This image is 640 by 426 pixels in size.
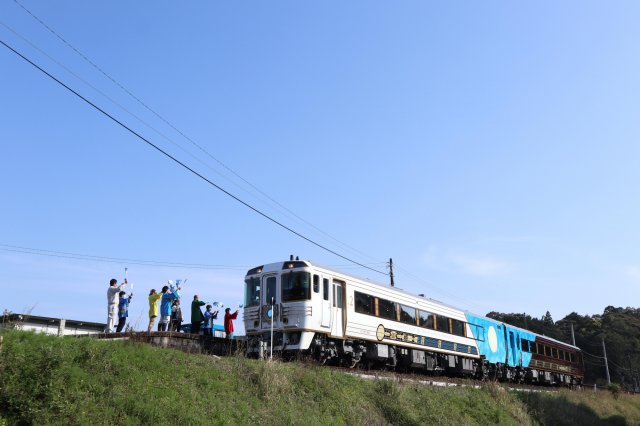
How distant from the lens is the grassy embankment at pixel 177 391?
909cm

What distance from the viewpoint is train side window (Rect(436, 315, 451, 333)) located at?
2440 cm

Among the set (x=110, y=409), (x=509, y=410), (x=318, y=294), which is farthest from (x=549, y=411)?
(x=110, y=409)

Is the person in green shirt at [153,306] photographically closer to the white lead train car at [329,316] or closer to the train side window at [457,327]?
the white lead train car at [329,316]

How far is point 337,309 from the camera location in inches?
712

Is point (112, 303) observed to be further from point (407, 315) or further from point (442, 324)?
point (442, 324)

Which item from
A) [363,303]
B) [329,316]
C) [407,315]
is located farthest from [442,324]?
[329,316]

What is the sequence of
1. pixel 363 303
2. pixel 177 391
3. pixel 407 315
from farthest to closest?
pixel 407 315 < pixel 363 303 < pixel 177 391

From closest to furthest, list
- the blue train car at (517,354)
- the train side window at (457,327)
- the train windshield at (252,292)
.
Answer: the train windshield at (252,292) → the train side window at (457,327) → the blue train car at (517,354)

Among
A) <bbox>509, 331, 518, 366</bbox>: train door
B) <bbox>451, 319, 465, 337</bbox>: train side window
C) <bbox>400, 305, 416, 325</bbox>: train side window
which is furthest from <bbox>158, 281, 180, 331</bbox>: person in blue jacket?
<bbox>509, 331, 518, 366</bbox>: train door

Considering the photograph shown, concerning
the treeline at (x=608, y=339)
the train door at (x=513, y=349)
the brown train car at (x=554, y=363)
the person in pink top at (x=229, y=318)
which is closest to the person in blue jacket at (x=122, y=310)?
the person in pink top at (x=229, y=318)

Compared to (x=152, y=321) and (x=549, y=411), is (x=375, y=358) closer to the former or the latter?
(x=152, y=321)

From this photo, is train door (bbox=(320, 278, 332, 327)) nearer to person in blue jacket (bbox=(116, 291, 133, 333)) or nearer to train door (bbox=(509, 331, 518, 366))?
person in blue jacket (bbox=(116, 291, 133, 333))

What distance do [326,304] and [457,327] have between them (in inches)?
423

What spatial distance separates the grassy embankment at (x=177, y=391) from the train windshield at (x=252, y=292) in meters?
4.03
